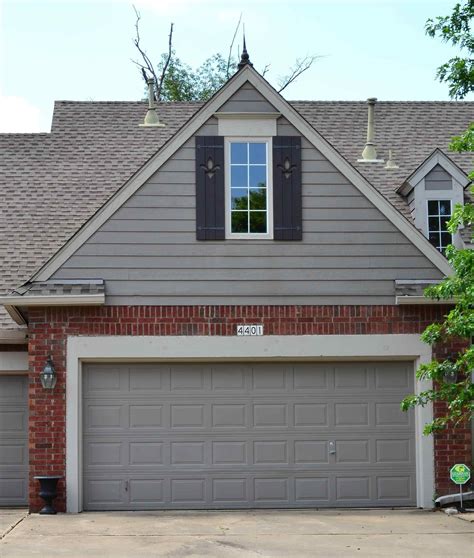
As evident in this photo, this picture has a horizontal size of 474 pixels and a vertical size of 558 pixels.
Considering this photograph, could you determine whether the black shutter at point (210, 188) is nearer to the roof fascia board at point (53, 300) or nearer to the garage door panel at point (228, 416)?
the roof fascia board at point (53, 300)

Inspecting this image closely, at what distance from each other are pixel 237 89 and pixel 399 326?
4.28 metres

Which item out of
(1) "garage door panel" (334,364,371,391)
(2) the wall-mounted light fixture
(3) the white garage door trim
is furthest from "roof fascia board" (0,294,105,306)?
(2) the wall-mounted light fixture

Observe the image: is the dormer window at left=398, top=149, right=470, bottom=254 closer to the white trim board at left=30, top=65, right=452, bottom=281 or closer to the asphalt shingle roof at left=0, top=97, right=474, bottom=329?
the asphalt shingle roof at left=0, top=97, right=474, bottom=329

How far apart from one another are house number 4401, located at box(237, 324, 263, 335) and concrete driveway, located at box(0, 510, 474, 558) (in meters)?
2.61

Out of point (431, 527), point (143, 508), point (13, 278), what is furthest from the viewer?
point (13, 278)

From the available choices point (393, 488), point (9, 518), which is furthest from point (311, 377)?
point (9, 518)

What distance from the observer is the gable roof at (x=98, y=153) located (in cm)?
1886

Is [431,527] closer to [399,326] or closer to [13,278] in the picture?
[399,326]

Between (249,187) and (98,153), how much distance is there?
5.96 meters

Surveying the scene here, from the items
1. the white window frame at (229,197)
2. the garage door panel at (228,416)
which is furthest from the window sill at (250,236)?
the garage door panel at (228,416)

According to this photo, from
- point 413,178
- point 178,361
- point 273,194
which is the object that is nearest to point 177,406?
point 178,361

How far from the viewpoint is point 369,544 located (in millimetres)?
12664

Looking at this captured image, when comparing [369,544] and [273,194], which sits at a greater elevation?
[273,194]

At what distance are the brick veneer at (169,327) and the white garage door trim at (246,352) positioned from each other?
0.33ft
